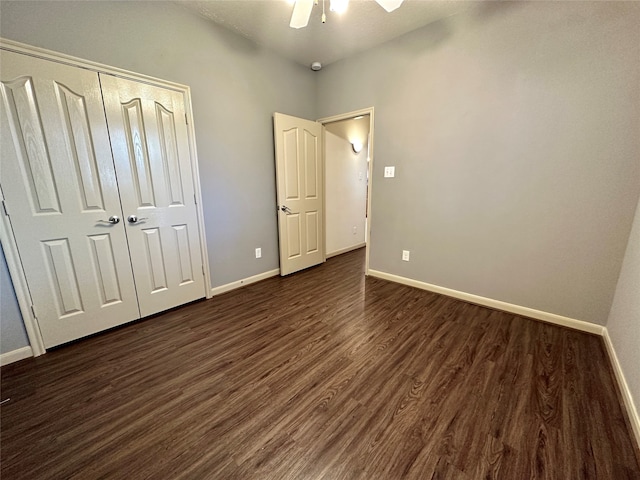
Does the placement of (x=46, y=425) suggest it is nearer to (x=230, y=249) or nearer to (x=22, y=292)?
(x=22, y=292)

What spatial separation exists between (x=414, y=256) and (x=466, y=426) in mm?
1862

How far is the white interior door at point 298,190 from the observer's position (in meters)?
3.13


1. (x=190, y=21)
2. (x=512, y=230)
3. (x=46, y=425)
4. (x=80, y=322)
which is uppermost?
(x=190, y=21)

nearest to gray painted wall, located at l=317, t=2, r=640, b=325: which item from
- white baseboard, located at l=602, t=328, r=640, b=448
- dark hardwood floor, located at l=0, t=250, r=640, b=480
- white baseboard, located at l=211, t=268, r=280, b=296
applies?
white baseboard, located at l=602, t=328, r=640, b=448

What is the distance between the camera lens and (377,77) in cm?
286

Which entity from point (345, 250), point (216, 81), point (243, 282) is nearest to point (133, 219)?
point (243, 282)

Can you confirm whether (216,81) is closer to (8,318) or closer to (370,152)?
(370,152)

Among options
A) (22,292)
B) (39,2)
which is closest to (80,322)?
(22,292)

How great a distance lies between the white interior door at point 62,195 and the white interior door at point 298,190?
1.65 meters

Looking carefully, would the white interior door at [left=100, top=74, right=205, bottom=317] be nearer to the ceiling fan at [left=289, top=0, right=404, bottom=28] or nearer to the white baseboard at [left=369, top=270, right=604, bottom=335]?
the ceiling fan at [left=289, top=0, right=404, bottom=28]

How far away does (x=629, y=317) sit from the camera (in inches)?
61.7

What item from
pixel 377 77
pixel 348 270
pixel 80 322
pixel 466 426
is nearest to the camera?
pixel 466 426

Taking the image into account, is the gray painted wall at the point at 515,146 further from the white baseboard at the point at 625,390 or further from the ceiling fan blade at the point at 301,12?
the ceiling fan blade at the point at 301,12

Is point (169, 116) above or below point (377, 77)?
below
